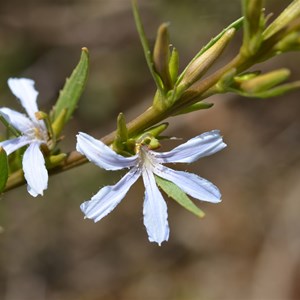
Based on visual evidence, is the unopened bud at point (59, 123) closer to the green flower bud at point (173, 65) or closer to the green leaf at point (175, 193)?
the green leaf at point (175, 193)

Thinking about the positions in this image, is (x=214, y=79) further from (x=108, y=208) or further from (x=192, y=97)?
(x=108, y=208)

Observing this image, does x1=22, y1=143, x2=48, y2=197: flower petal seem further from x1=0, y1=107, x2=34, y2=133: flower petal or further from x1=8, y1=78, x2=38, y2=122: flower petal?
x1=8, y1=78, x2=38, y2=122: flower petal

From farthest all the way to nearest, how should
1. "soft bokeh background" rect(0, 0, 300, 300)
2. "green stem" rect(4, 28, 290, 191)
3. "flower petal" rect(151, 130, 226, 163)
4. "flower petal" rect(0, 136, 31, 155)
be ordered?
"soft bokeh background" rect(0, 0, 300, 300), "flower petal" rect(0, 136, 31, 155), "flower petal" rect(151, 130, 226, 163), "green stem" rect(4, 28, 290, 191)

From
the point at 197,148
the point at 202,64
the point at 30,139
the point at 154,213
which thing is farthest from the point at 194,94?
the point at 30,139

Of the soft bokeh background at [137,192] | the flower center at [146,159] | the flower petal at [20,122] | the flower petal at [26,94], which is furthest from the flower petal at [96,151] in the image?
the soft bokeh background at [137,192]

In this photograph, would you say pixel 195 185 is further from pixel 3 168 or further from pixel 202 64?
pixel 3 168

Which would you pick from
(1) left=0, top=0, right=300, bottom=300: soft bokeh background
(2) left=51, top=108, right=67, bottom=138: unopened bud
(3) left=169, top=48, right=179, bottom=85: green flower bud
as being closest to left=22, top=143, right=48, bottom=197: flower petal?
(2) left=51, top=108, right=67, bottom=138: unopened bud

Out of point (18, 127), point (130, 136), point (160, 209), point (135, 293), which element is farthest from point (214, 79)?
point (135, 293)
